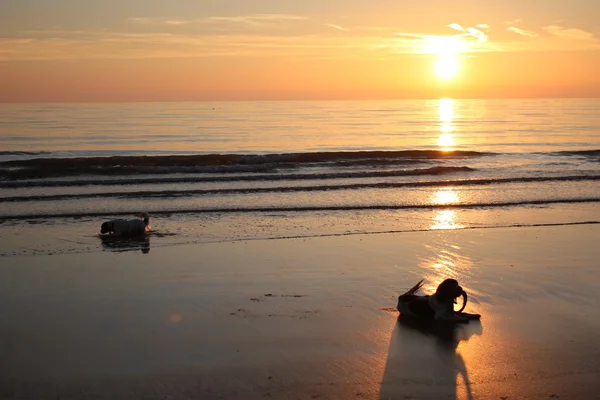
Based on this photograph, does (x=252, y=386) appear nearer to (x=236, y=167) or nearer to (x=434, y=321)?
(x=434, y=321)

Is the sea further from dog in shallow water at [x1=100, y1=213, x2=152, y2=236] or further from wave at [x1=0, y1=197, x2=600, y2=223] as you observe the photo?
dog in shallow water at [x1=100, y1=213, x2=152, y2=236]

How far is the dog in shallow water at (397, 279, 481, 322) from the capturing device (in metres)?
8.76

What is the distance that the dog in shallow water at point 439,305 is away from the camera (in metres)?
8.76

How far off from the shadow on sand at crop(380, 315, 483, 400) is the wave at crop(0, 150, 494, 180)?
21374mm

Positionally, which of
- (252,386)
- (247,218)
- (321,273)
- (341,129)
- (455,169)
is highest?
(341,129)

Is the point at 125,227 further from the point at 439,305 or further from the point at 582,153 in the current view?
the point at 582,153

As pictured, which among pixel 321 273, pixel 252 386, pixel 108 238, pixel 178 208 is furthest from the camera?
pixel 178 208

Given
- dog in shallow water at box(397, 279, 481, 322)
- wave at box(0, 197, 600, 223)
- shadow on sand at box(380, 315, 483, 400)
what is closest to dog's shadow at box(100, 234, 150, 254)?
wave at box(0, 197, 600, 223)

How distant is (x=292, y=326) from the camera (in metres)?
8.67

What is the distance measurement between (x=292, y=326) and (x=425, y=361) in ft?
6.05

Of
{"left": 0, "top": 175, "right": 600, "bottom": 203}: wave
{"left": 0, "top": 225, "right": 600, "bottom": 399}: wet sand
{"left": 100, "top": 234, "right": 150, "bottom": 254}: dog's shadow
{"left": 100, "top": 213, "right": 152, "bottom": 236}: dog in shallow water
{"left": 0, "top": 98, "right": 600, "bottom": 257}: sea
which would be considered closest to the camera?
{"left": 0, "top": 225, "right": 600, "bottom": 399}: wet sand

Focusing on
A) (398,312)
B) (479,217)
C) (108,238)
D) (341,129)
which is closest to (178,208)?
(108,238)

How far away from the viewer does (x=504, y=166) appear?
32125 millimetres

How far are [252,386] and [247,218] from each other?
10.4 meters
